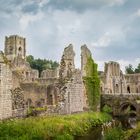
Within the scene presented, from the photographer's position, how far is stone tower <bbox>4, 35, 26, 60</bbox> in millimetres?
86562

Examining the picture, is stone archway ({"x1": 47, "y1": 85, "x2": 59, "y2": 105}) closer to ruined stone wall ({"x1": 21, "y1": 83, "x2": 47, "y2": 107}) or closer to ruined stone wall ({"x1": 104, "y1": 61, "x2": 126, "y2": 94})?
ruined stone wall ({"x1": 21, "y1": 83, "x2": 47, "y2": 107})

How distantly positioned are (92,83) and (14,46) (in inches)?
1893

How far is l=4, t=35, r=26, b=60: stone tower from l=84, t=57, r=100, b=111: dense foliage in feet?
151

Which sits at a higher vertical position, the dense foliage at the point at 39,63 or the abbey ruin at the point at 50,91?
the dense foliage at the point at 39,63

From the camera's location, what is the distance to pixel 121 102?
153ft

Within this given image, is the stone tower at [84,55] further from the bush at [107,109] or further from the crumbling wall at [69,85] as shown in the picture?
the bush at [107,109]

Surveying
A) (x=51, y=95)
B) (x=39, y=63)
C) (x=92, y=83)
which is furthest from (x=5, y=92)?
(x=39, y=63)

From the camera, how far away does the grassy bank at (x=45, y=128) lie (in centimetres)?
2406

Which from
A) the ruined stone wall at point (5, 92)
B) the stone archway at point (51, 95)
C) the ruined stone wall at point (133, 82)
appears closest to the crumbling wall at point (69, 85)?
the stone archway at point (51, 95)

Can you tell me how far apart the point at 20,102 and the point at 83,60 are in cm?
1267

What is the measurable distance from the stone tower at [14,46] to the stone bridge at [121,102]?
42.6 m

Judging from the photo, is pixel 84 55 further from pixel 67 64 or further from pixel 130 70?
pixel 130 70

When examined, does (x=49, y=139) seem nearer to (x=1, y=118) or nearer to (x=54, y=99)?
(x=1, y=118)

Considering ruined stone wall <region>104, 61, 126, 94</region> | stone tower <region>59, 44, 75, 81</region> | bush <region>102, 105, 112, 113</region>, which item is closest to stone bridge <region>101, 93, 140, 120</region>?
bush <region>102, 105, 112, 113</region>
